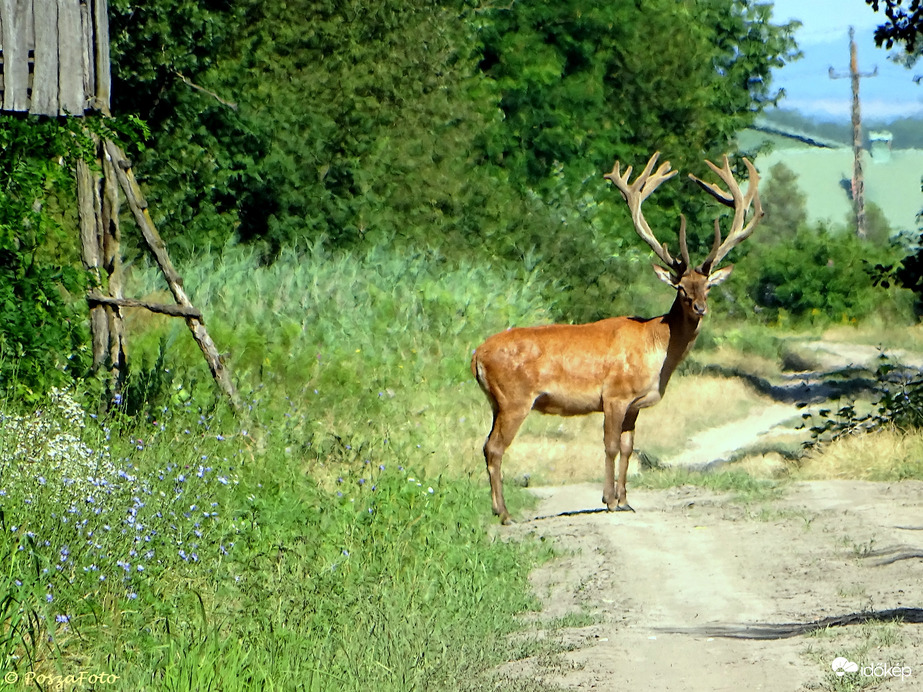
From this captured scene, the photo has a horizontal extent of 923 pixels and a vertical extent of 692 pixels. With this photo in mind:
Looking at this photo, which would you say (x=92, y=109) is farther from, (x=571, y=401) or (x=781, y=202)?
(x=781, y=202)

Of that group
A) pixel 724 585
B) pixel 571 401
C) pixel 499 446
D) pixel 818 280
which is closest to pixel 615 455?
pixel 571 401

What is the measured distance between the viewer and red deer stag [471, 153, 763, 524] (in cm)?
1291

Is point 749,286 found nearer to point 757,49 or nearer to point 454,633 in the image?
point 757,49

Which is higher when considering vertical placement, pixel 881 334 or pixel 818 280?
pixel 818 280

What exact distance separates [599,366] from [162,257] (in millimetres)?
4061

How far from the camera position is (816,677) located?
6.59 meters

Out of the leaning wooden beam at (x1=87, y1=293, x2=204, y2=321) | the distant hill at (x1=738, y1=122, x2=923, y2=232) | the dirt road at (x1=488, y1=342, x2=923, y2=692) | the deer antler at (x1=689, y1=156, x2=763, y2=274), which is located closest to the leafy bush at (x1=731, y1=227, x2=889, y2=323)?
the deer antler at (x1=689, y1=156, x2=763, y2=274)

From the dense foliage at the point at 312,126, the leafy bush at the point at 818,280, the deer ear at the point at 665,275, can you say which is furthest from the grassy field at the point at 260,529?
the leafy bush at the point at 818,280

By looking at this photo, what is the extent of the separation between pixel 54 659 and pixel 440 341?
1341cm

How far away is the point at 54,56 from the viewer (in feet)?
43.9

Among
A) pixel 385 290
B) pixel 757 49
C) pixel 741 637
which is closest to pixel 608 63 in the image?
pixel 757 49

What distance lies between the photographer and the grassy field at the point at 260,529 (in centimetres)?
666

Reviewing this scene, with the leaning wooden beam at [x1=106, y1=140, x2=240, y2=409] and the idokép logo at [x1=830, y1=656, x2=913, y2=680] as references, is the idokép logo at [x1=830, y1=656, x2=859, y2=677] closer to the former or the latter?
the idokép logo at [x1=830, y1=656, x2=913, y2=680]

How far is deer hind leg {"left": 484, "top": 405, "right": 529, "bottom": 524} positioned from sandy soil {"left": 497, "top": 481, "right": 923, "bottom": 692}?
0.28 meters
